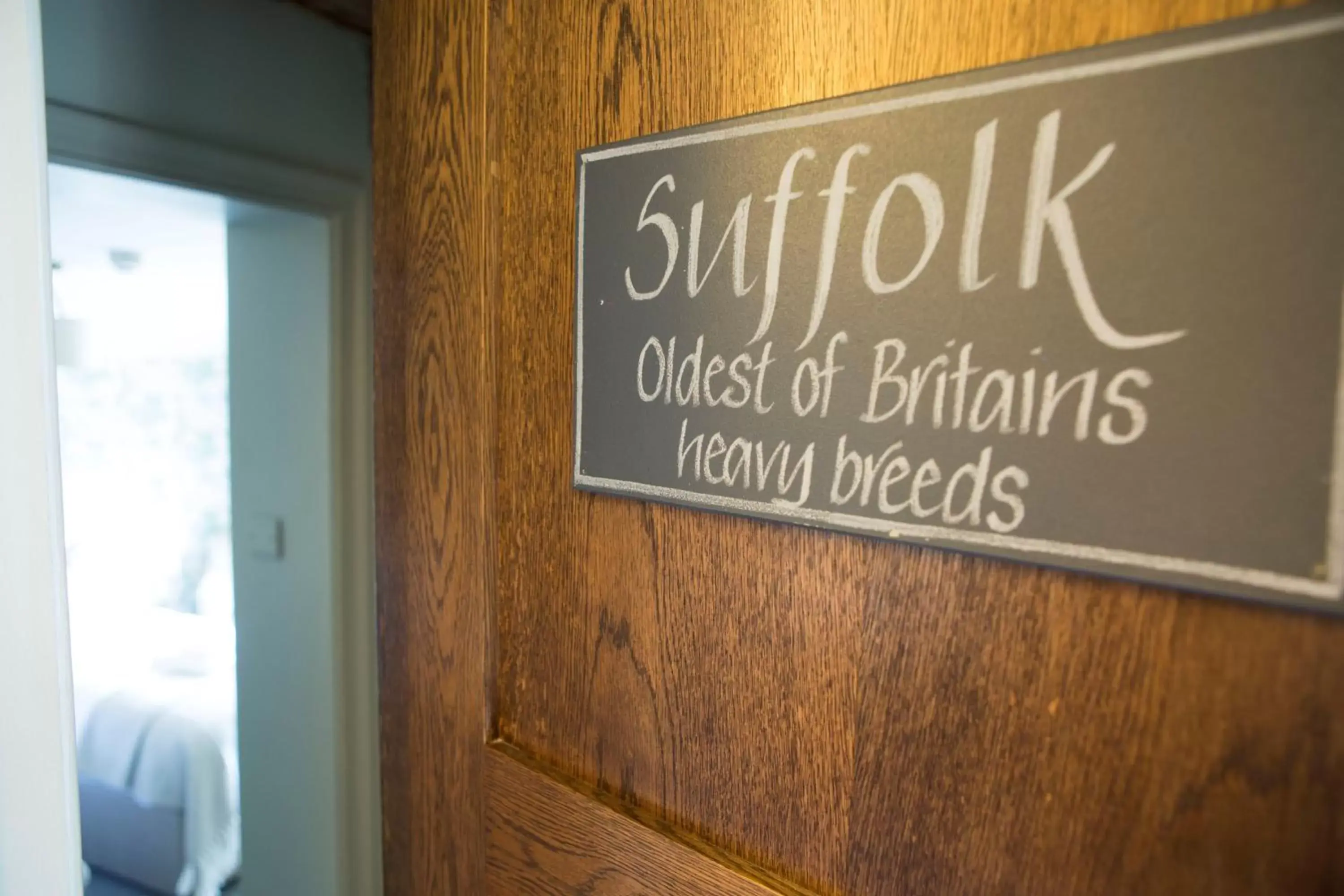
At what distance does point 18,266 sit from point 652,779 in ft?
2.03

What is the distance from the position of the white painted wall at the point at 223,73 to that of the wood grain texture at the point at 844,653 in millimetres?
731

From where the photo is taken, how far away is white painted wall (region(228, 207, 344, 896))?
4.03 feet

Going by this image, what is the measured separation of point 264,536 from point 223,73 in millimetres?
813

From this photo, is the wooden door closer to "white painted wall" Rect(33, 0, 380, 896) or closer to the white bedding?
"white painted wall" Rect(33, 0, 380, 896)

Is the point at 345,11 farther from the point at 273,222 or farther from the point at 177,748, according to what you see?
the point at 177,748

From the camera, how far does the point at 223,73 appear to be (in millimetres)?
1028

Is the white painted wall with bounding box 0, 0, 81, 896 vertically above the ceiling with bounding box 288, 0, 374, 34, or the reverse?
the ceiling with bounding box 288, 0, 374, 34

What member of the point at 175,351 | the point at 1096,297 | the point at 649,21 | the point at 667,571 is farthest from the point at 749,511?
the point at 175,351

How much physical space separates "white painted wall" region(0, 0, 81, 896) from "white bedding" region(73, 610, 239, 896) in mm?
1763

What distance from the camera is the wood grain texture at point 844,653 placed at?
11.5 inches

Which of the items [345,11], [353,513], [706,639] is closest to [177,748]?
[353,513]

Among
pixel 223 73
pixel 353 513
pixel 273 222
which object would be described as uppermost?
pixel 223 73

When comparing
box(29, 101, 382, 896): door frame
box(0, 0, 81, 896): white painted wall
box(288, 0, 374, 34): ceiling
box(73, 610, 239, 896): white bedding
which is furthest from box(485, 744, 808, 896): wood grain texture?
box(73, 610, 239, 896): white bedding

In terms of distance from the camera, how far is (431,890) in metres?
0.65
